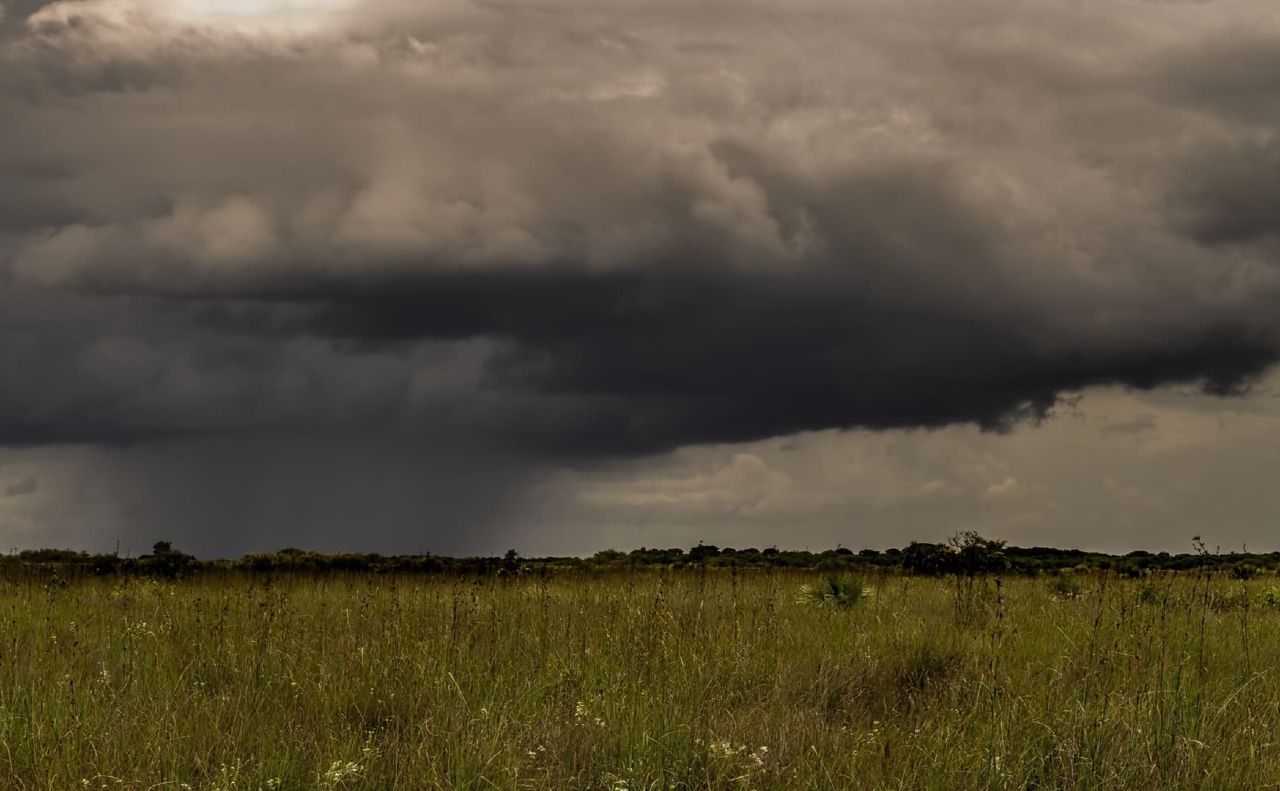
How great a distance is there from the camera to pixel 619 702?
6.73 meters

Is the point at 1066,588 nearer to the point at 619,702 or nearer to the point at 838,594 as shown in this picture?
the point at 838,594

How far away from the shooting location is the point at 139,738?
19.9ft

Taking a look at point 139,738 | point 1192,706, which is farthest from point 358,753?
point 1192,706

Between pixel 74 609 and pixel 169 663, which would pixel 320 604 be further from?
pixel 169 663

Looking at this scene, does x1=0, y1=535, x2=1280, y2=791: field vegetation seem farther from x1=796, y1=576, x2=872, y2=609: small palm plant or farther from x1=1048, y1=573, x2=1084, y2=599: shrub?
x1=1048, y1=573, x2=1084, y2=599: shrub

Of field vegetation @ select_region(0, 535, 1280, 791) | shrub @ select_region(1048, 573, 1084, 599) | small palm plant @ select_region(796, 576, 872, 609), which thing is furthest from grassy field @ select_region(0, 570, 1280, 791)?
shrub @ select_region(1048, 573, 1084, 599)

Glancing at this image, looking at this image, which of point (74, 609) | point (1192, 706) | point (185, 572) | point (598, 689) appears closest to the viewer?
point (1192, 706)

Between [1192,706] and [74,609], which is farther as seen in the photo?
[74,609]

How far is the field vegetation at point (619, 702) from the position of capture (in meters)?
5.72

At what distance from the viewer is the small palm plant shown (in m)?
13.2

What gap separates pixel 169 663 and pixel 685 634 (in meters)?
4.30

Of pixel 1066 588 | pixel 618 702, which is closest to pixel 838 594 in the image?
pixel 1066 588

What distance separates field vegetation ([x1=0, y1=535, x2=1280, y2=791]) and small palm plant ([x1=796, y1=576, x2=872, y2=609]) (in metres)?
1.40

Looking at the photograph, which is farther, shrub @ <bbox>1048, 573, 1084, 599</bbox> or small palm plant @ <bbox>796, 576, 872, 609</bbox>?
shrub @ <bbox>1048, 573, 1084, 599</bbox>
